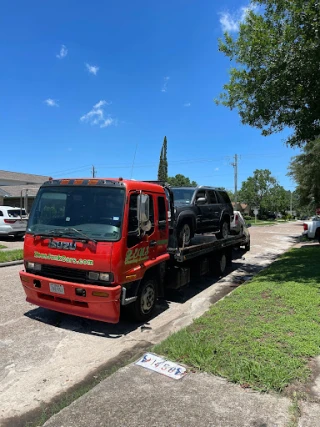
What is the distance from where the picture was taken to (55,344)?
4859 mm

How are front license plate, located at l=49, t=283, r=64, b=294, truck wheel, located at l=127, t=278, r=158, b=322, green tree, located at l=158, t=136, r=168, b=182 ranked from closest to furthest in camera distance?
front license plate, located at l=49, t=283, r=64, b=294 → truck wheel, located at l=127, t=278, r=158, b=322 → green tree, located at l=158, t=136, r=168, b=182

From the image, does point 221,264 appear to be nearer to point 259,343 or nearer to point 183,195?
point 183,195

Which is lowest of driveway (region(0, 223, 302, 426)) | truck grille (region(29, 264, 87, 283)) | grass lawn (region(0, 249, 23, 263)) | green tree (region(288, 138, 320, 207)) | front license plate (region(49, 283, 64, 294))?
driveway (region(0, 223, 302, 426))

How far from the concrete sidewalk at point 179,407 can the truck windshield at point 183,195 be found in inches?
193

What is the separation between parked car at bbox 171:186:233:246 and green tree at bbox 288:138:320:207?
1399cm

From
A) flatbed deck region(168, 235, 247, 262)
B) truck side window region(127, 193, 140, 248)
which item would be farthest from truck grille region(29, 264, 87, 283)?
flatbed deck region(168, 235, 247, 262)

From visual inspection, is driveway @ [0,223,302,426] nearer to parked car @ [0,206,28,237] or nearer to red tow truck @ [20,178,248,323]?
red tow truck @ [20,178,248,323]

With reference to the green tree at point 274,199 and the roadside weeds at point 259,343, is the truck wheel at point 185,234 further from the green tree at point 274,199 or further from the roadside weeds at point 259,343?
the green tree at point 274,199

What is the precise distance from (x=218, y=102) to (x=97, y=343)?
28.6 ft

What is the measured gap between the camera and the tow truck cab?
489cm

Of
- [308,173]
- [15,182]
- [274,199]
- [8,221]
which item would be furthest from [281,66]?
[274,199]

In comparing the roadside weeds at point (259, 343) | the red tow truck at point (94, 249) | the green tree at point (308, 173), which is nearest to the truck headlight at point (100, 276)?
the red tow truck at point (94, 249)

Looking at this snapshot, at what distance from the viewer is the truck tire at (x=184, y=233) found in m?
7.31

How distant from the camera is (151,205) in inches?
237
